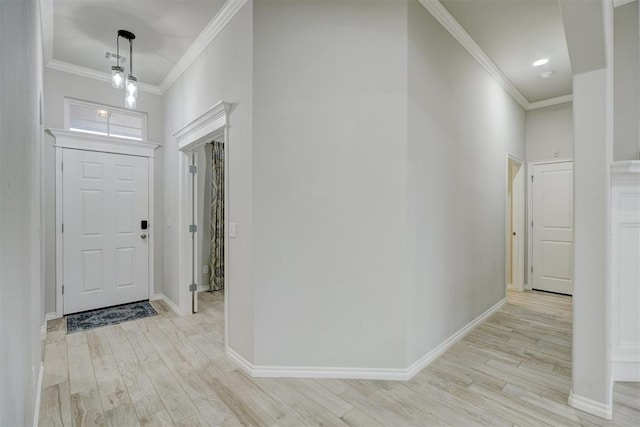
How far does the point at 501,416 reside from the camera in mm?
1888

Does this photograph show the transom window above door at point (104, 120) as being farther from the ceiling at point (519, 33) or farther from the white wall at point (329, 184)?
the ceiling at point (519, 33)

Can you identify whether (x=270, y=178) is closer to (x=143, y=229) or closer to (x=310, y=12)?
(x=310, y=12)

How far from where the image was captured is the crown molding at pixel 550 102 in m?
4.55

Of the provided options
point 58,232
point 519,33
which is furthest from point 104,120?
point 519,33

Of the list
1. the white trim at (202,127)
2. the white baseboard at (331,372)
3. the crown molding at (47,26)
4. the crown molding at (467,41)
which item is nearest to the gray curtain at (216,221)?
the white trim at (202,127)

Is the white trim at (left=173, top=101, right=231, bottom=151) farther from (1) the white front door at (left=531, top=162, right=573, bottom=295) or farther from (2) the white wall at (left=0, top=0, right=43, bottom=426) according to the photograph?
(1) the white front door at (left=531, top=162, right=573, bottom=295)

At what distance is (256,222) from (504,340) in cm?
267

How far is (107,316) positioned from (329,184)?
3245mm

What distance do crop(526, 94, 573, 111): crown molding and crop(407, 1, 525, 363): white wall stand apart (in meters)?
1.29

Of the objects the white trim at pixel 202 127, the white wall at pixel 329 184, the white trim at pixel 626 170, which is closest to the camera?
the white trim at pixel 626 170

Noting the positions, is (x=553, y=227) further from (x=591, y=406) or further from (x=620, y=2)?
(x=591, y=406)

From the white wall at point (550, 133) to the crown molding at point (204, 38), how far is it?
4769 mm

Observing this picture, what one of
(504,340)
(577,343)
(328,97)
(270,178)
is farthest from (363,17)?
(504,340)

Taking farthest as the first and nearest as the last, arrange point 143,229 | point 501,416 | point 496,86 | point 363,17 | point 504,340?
1. point 143,229
2. point 496,86
3. point 504,340
4. point 363,17
5. point 501,416
